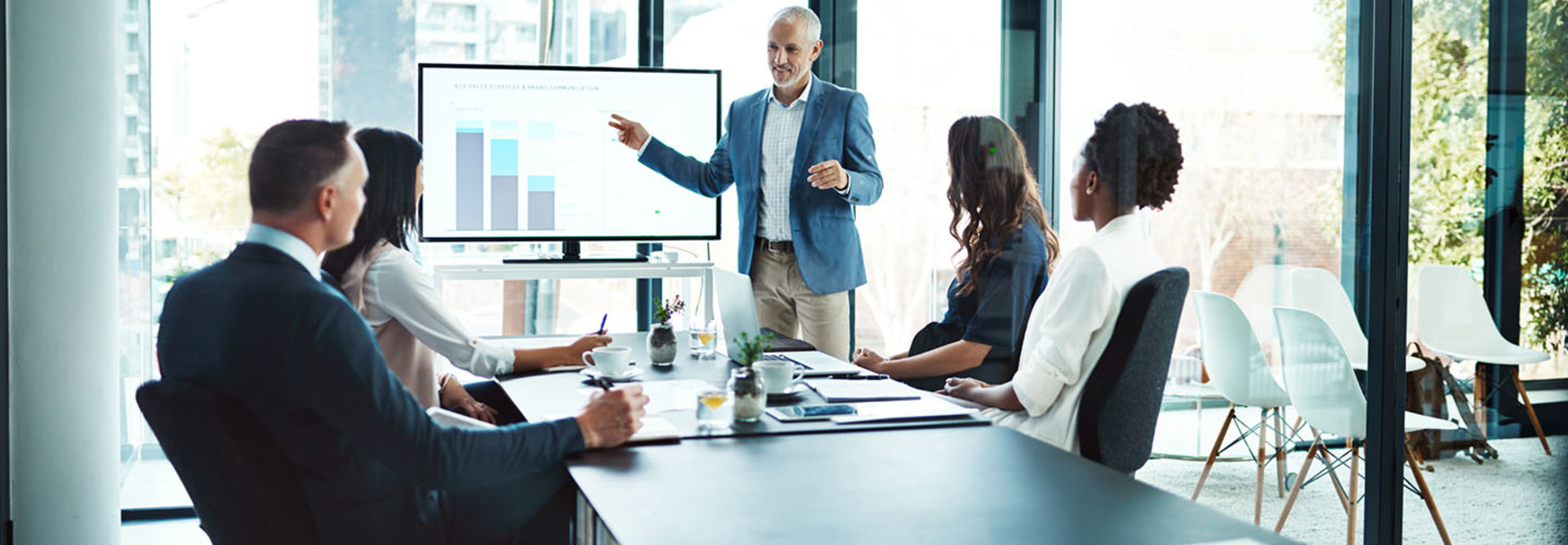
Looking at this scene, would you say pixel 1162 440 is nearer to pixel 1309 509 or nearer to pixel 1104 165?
pixel 1309 509

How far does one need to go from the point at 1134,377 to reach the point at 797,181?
76.0 inches

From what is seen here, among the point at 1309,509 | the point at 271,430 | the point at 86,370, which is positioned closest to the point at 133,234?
the point at 86,370

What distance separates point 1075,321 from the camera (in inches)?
96.6

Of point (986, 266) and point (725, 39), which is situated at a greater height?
point (725, 39)

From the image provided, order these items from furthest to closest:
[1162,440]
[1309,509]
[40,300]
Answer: [1162,440], [40,300], [1309,509]

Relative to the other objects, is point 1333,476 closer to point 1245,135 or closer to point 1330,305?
point 1330,305

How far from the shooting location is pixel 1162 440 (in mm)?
3926

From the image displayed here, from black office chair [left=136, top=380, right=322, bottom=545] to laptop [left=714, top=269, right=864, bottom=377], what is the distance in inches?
45.5

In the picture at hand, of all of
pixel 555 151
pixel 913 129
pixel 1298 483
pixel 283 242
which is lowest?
pixel 1298 483

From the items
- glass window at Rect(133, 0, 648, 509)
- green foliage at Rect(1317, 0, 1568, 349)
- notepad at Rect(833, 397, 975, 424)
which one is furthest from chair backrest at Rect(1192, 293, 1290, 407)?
glass window at Rect(133, 0, 648, 509)

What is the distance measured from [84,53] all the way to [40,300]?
0.71m

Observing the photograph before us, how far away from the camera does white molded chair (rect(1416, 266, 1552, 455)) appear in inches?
105

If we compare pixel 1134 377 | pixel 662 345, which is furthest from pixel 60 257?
pixel 1134 377

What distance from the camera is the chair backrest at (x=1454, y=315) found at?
8.91 feet
